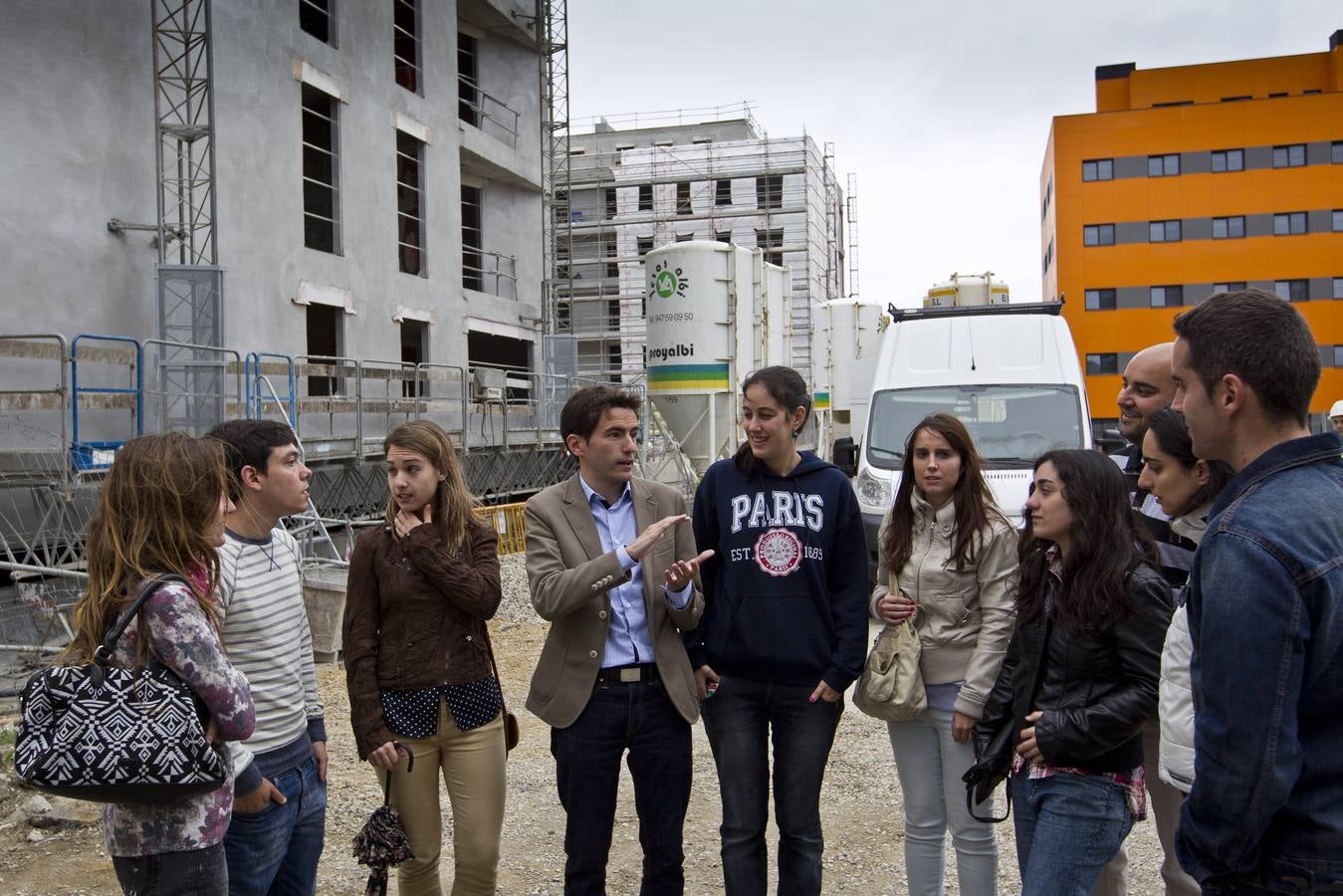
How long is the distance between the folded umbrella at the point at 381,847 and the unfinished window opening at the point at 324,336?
15.5 m

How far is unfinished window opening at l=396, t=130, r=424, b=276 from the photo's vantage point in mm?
21406

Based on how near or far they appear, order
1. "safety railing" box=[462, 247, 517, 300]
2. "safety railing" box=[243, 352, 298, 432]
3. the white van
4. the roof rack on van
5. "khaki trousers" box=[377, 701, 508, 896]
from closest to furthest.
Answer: "khaki trousers" box=[377, 701, 508, 896] → the white van → the roof rack on van → "safety railing" box=[243, 352, 298, 432] → "safety railing" box=[462, 247, 517, 300]

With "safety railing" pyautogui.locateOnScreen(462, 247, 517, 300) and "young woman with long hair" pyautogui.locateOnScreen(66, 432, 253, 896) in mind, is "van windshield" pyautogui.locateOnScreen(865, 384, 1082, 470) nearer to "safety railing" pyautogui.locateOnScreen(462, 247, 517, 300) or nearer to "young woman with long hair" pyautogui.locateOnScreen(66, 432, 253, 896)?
"young woman with long hair" pyautogui.locateOnScreen(66, 432, 253, 896)

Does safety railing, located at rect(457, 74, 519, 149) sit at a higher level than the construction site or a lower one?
higher

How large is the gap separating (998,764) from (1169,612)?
0.73 metres

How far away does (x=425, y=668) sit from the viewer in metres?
3.69

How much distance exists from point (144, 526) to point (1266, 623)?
2502 millimetres

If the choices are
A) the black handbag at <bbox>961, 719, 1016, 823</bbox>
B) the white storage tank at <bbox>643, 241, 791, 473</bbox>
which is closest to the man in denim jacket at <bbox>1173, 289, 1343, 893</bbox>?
the black handbag at <bbox>961, 719, 1016, 823</bbox>

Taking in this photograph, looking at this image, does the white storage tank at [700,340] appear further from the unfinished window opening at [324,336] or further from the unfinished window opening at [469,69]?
the unfinished window opening at [469,69]

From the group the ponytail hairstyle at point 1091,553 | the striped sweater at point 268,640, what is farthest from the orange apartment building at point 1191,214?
the striped sweater at point 268,640

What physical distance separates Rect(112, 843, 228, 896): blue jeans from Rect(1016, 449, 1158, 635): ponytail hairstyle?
8.17 ft

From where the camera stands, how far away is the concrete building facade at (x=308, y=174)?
12.9 meters

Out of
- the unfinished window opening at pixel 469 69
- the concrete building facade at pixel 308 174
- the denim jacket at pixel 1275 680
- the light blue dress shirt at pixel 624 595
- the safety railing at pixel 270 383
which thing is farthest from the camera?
the unfinished window opening at pixel 469 69

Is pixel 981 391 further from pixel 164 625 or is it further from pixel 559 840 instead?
pixel 164 625
